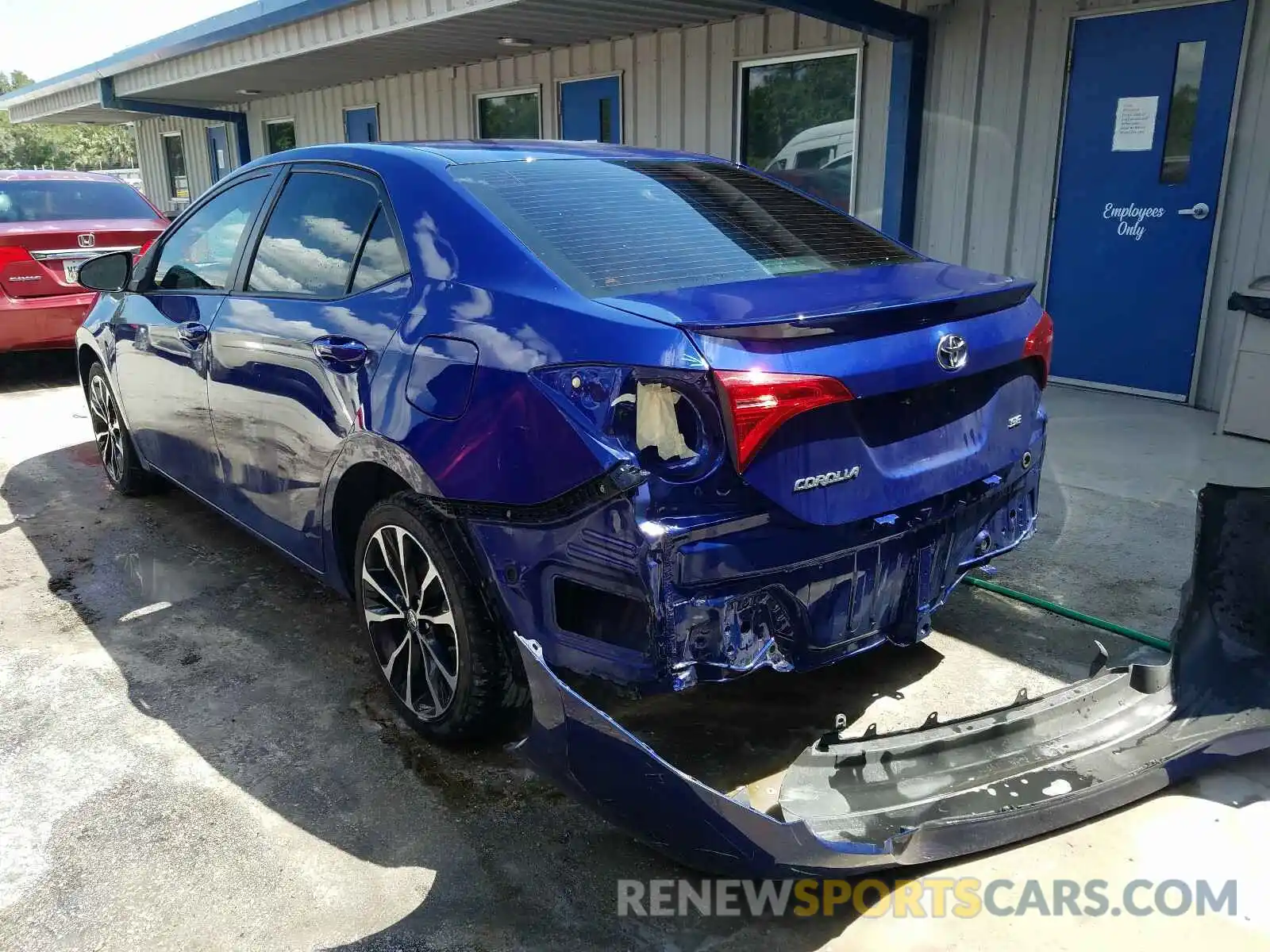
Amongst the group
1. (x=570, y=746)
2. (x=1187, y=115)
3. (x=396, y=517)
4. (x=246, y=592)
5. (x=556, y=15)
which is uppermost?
(x=556, y=15)

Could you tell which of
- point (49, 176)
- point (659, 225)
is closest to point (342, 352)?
point (659, 225)

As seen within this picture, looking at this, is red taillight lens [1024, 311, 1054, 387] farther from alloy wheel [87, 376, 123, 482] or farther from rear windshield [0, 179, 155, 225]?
rear windshield [0, 179, 155, 225]

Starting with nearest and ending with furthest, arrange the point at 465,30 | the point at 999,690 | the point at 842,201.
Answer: the point at 999,690, the point at 842,201, the point at 465,30

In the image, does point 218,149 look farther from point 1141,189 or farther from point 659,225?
point 659,225

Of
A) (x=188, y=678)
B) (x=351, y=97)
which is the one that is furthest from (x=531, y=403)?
(x=351, y=97)

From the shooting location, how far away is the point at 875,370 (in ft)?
7.69

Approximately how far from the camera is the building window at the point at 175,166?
19.5 metres

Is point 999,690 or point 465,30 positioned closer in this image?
point 999,690

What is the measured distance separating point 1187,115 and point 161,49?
1256 cm

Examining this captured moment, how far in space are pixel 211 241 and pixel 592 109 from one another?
22.7ft

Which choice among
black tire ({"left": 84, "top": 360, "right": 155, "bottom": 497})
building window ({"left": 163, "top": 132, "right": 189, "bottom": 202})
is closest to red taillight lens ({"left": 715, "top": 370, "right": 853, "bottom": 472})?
black tire ({"left": 84, "top": 360, "right": 155, "bottom": 497})

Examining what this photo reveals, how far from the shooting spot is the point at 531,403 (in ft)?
7.72

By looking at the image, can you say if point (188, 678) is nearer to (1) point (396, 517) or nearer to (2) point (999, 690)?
(1) point (396, 517)

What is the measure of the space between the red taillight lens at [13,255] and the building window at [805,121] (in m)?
5.81
